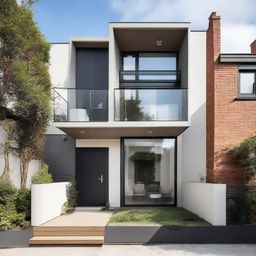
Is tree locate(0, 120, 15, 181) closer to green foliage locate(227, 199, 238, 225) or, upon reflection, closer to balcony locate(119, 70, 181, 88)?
balcony locate(119, 70, 181, 88)

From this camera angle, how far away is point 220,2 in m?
9.95

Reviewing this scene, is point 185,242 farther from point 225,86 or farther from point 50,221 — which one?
point 225,86

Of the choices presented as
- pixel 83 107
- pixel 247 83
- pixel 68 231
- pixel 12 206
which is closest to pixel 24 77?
pixel 83 107

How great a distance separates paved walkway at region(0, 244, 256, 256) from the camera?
6938mm

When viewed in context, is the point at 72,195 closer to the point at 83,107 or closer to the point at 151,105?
the point at 83,107

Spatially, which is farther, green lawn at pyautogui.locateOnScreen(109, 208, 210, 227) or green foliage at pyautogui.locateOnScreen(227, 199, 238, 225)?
green lawn at pyautogui.locateOnScreen(109, 208, 210, 227)

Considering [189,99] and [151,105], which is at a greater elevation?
[189,99]

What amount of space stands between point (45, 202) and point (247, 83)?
773 centimetres

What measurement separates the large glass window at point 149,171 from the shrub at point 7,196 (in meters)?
4.84

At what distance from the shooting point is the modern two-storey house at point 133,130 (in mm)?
10797

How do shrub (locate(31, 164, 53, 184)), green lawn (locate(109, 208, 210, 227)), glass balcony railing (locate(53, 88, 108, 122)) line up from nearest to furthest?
green lawn (locate(109, 208, 210, 227)), shrub (locate(31, 164, 53, 184)), glass balcony railing (locate(53, 88, 108, 122))

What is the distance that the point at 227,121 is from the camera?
927 centimetres

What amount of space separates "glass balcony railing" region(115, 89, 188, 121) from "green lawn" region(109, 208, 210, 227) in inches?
128

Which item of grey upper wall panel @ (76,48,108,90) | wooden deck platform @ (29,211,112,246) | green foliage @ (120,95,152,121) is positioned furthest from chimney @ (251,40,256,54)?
wooden deck platform @ (29,211,112,246)
